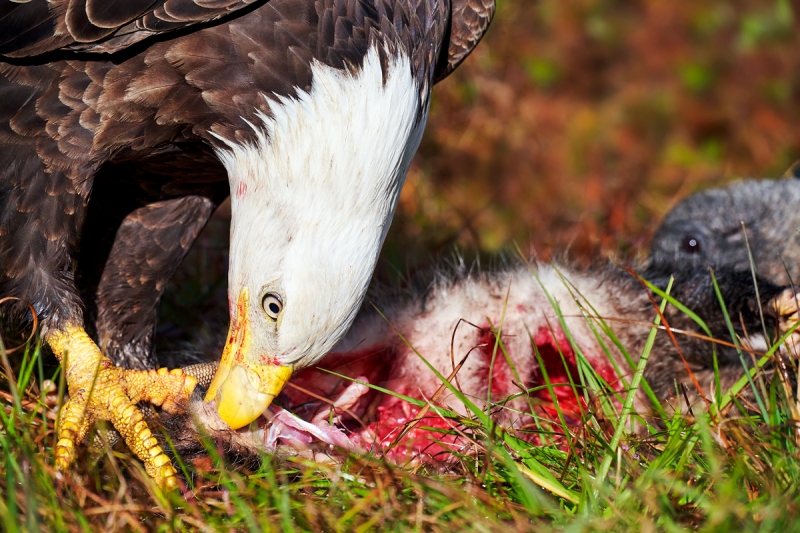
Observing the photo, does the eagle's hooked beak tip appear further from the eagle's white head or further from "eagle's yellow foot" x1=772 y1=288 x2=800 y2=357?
"eagle's yellow foot" x1=772 y1=288 x2=800 y2=357

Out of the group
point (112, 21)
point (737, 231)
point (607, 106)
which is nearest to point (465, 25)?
point (112, 21)

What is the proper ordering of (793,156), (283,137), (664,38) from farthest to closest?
1. (664,38)
2. (793,156)
3. (283,137)

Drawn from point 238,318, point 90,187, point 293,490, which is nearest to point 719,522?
point 293,490

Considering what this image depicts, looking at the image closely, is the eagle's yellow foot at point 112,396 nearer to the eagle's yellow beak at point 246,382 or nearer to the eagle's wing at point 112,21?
the eagle's yellow beak at point 246,382

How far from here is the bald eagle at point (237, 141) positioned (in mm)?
2447

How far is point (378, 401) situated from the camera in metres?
3.12

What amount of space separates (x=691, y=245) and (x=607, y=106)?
3545 millimetres

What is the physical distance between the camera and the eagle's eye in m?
2.45

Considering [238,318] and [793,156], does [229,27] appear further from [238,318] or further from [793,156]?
[793,156]

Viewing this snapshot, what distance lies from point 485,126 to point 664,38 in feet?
5.45

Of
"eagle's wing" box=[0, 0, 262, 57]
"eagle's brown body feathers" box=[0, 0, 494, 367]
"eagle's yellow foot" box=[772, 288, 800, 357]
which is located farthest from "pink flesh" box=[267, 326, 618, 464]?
"eagle's wing" box=[0, 0, 262, 57]

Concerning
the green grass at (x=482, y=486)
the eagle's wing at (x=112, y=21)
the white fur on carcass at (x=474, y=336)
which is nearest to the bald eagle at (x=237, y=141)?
the eagle's wing at (x=112, y=21)

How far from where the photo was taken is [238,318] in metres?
2.57

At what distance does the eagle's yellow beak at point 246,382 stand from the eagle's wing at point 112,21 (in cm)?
76
